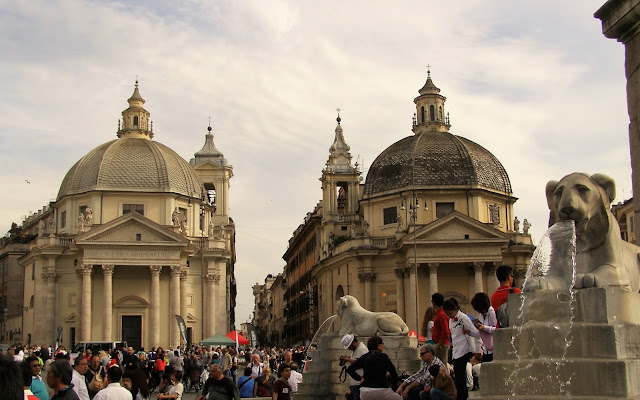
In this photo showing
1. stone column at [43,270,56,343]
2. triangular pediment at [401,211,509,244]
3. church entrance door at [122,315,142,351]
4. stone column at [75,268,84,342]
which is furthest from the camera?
stone column at [43,270,56,343]

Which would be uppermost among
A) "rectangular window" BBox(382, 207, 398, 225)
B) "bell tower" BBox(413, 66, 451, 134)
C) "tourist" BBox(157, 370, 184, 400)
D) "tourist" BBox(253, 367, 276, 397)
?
"bell tower" BBox(413, 66, 451, 134)

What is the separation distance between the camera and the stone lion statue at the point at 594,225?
8.93 metres

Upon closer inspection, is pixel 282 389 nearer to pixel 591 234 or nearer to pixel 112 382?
pixel 112 382

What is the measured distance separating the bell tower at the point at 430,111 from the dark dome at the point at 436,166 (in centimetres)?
163

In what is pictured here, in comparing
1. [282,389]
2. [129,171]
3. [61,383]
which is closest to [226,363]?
[282,389]

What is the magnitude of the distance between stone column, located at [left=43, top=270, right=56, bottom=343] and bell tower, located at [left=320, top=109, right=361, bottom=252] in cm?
2393

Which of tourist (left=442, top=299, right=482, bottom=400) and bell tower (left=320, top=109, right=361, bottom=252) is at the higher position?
bell tower (left=320, top=109, right=361, bottom=252)

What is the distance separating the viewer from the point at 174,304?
221 ft

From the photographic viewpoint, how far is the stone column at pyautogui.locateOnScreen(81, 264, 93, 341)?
6512 cm

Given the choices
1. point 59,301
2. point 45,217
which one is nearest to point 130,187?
point 59,301

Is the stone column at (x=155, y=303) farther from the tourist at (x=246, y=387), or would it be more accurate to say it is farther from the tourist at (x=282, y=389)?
the tourist at (x=282, y=389)

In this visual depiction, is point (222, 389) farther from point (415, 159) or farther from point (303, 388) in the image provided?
point (415, 159)

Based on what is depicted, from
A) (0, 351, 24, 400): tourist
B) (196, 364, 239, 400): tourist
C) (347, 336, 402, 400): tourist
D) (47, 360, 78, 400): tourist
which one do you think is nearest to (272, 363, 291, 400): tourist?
(196, 364, 239, 400): tourist

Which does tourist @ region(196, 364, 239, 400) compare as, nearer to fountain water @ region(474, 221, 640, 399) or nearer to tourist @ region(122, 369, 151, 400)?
tourist @ region(122, 369, 151, 400)
